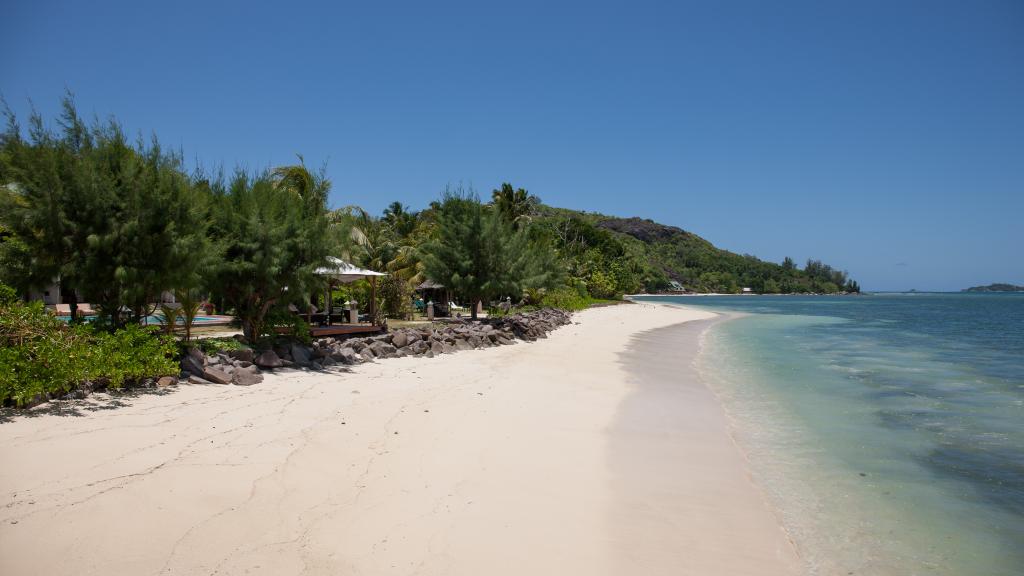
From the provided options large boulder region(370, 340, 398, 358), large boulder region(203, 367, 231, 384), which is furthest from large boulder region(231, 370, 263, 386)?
large boulder region(370, 340, 398, 358)

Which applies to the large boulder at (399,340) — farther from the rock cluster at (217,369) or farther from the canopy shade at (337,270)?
the rock cluster at (217,369)

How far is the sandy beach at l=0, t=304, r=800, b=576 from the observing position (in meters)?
4.10

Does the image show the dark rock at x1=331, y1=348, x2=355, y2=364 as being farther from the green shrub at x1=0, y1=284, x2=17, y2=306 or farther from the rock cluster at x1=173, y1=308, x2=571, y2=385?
the green shrub at x1=0, y1=284, x2=17, y2=306

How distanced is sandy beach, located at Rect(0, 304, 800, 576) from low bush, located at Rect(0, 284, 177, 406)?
35cm

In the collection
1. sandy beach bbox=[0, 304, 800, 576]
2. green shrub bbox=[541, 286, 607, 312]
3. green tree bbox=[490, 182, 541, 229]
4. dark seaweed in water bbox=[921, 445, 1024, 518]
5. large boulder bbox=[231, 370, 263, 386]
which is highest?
green tree bbox=[490, 182, 541, 229]

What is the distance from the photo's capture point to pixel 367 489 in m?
5.40

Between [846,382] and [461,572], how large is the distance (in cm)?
1370

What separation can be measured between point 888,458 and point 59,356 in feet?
35.2

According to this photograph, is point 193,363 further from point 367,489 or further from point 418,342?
point 418,342

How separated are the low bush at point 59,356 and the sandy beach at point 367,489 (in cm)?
35

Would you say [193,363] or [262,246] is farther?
[262,246]

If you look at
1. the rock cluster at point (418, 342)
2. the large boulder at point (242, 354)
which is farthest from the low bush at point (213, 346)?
the rock cluster at point (418, 342)

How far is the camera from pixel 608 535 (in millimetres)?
4781

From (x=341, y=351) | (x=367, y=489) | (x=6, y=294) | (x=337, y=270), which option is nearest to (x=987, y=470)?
(x=367, y=489)
